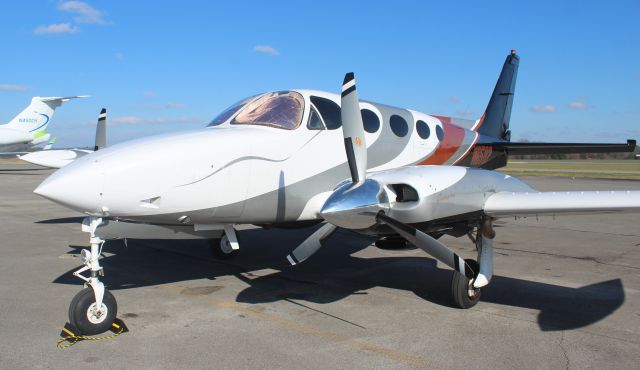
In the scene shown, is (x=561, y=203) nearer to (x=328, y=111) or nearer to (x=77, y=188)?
(x=328, y=111)

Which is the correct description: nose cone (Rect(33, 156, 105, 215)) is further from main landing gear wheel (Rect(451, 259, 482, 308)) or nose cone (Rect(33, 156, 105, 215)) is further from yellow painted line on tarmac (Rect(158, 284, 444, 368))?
main landing gear wheel (Rect(451, 259, 482, 308))

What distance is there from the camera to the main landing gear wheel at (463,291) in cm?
610

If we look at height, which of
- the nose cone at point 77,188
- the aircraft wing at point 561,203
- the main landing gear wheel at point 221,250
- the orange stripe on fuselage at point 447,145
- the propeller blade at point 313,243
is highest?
the orange stripe on fuselage at point 447,145

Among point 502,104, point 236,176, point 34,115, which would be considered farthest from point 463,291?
point 34,115

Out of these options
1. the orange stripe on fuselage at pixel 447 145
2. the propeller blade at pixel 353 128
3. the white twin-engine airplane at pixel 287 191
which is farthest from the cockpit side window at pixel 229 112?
the orange stripe on fuselage at pixel 447 145

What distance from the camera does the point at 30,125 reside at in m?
42.8

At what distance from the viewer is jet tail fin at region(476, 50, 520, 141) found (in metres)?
12.1

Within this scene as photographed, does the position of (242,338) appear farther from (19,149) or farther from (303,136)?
→ (19,149)

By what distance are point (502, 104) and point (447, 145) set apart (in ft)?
→ 14.1

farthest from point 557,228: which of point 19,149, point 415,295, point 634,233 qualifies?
point 19,149

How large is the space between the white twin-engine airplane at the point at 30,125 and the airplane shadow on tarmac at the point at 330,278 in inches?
1492

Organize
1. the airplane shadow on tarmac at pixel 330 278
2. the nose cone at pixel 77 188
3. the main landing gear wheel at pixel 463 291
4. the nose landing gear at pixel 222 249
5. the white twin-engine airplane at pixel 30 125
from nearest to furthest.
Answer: the nose cone at pixel 77 188
the main landing gear wheel at pixel 463 291
the airplane shadow on tarmac at pixel 330 278
the nose landing gear at pixel 222 249
the white twin-engine airplane at pixel 30 125

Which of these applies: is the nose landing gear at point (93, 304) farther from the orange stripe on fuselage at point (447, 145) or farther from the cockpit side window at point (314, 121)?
the orange stripe on fuselage at point (447, 145)

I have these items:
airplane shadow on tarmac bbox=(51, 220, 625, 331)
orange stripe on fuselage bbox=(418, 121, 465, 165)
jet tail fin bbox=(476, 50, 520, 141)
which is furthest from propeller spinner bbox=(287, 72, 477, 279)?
jet tail fin bbox=(476, 50, 520, 141)
